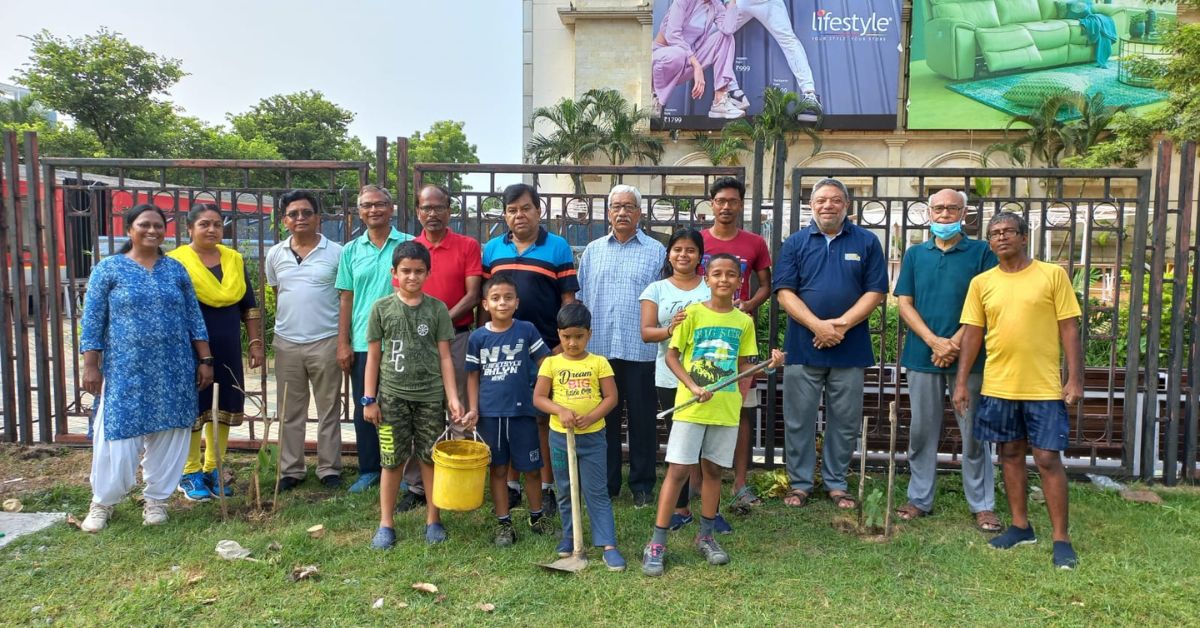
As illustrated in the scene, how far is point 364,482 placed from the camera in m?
4.56

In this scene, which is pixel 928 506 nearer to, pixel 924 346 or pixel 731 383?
pixel 924 346

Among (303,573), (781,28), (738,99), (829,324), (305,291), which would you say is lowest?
(303,573)

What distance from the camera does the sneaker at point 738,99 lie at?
26.1 m

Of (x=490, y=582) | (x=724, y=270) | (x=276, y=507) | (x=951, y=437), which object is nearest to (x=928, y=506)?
(x=951, y=437)

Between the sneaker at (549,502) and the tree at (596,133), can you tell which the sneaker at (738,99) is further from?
the sneaker at (549,502)

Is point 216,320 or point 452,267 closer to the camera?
point 452,267

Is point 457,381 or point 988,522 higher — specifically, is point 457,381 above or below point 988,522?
above

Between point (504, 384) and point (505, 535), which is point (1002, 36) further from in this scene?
point (505, 535)

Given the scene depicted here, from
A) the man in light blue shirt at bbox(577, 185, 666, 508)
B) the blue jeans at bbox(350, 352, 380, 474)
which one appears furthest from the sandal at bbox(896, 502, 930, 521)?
the blue jeans at bbox(350, 352, 380, 474)

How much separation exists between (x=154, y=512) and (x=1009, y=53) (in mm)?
28781

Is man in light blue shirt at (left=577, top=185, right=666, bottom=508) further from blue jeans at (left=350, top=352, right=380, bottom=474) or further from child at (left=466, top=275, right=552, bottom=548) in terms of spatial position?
blue jeans at (left=350, top=352, right=380, bottom=474)

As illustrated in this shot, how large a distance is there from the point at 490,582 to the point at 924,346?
2.57 m

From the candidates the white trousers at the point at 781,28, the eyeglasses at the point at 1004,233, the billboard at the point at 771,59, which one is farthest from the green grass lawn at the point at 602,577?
the white trousers at the point at 781,28

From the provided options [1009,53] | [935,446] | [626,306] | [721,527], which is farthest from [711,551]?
[1009,53]
